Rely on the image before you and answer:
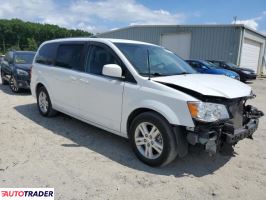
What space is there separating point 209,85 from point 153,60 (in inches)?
44.9

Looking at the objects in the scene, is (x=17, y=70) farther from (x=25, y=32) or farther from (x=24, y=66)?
(x=25, y=32)

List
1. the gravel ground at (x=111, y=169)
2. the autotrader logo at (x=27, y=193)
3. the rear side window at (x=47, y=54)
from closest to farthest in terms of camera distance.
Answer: the autotrader logo at (x=27, y=193)
the gravel ground at (x=111, y=169)
the rear side window at (x=47, y=54)

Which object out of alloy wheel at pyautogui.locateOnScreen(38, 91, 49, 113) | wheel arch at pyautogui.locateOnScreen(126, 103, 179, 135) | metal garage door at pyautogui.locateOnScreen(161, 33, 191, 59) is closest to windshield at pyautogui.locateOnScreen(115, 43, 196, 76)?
wheel arch at pyautogui.locateOnScreen(126, 103, 179, 135)

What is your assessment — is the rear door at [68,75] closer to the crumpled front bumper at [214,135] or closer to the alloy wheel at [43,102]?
the alloy wheel at [43,102]

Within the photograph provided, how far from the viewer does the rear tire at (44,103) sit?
21.1ft

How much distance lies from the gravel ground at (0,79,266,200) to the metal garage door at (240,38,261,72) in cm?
2008

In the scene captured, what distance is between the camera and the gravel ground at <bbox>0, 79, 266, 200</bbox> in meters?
3.46

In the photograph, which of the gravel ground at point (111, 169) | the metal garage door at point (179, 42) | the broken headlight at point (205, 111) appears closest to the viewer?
the gravel ground at point (111, 169)

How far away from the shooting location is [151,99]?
3945 mm

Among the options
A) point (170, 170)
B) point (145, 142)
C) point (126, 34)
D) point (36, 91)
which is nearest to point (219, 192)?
point (170, 170)

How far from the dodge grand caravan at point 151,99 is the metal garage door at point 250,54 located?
20.8 m

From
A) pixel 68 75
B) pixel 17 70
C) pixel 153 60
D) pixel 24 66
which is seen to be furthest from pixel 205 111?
pixel 24 66

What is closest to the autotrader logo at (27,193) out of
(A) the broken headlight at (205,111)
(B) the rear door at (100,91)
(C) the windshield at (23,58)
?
(B) the rear door at (100,91)

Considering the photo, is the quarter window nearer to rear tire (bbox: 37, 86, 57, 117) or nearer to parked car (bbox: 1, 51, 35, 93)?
rear tire (bbox: 37, 86, 57, 117)
